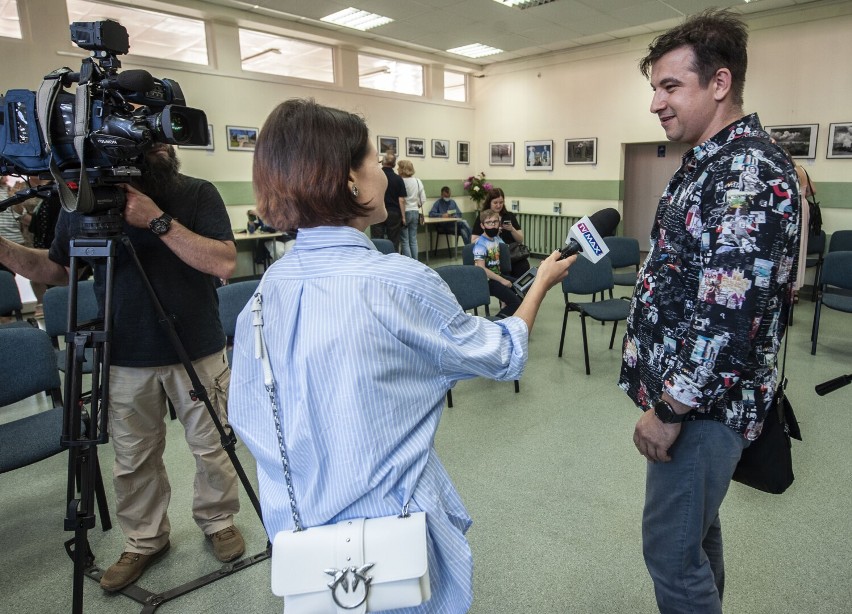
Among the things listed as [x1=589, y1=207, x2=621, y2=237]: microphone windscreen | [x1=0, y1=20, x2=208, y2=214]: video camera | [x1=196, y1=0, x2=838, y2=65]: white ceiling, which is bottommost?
[x1=589, y1=207, x2=621, y2=237]: microphone windscreen

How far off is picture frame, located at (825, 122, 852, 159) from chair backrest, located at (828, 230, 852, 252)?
105 cm

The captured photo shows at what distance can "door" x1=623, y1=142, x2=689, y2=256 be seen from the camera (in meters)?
8.09

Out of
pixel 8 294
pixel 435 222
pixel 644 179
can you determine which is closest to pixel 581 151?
pixel 644 179

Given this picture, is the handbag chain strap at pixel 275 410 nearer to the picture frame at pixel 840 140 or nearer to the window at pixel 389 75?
the picture frame at pixel 840 140

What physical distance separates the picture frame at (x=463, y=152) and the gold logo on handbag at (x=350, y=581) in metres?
9.51

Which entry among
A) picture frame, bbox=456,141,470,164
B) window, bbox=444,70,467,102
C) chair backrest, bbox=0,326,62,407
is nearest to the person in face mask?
chair backrest, bbox=0,326,62,407

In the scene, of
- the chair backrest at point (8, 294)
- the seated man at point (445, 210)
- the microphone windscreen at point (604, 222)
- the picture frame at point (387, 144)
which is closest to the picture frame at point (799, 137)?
the seated man at point (445, 210)

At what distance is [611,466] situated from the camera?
8.77 ft

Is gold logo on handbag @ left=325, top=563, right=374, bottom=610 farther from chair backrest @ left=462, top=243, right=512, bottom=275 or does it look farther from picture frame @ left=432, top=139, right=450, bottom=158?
picture frame @ left=432, top=139, right=450, bottom=158

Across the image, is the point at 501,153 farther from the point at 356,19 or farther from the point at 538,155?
the point at 356,19

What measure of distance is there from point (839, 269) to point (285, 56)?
6.98 metres

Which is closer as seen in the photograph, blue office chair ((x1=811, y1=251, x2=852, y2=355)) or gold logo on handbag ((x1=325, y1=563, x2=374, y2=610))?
gold logo on handbag ((x1=325, y1=563, x2=374, y2=610))

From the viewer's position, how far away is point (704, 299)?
1052mm

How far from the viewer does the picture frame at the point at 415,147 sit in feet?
29.1
